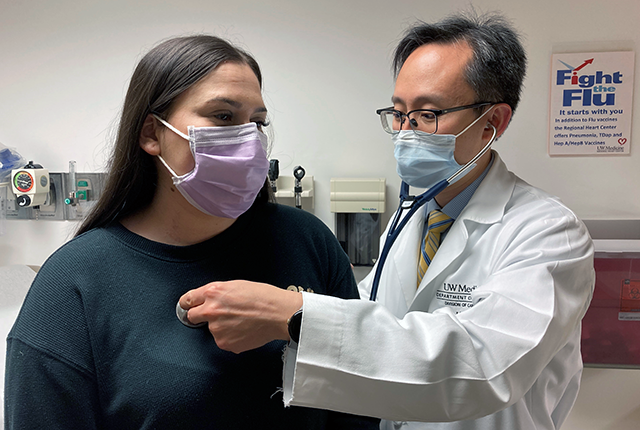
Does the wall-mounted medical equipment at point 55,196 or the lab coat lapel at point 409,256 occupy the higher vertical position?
the wall-mounted medical equipment at point 55,196

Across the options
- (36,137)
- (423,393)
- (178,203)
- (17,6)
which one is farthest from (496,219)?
(17,6)

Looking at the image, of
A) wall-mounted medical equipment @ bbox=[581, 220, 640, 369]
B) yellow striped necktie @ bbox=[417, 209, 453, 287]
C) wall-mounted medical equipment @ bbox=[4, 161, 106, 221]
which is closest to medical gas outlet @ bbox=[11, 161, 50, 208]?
wall-mounted medical equipment @ bbox=[4, 161, 106, 221]

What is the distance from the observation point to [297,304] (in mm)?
766

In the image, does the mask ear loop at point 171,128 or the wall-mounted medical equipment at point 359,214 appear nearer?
the mask ear loop at point 171,128

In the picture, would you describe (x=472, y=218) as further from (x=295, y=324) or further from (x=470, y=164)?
(x=295, y=324)

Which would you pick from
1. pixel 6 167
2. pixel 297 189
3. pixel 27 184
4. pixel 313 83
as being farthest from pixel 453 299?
pixel 6 167

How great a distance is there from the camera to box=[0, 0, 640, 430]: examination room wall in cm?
191

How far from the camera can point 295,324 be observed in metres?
0.75

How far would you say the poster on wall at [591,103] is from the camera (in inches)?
73.6

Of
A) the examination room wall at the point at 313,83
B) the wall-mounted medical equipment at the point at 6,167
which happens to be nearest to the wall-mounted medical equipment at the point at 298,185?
the examination room wall at the point at 313,83

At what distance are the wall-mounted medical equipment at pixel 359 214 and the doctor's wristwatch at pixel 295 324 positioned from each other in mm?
1257

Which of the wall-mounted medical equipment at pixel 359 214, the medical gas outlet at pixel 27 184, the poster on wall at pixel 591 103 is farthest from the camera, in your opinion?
the medical gas outlet at pixel 27 184

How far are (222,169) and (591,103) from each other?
1694 mm

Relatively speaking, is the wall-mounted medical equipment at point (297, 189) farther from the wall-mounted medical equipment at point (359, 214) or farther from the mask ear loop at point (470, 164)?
the mask ear loop at point (470, 164)
